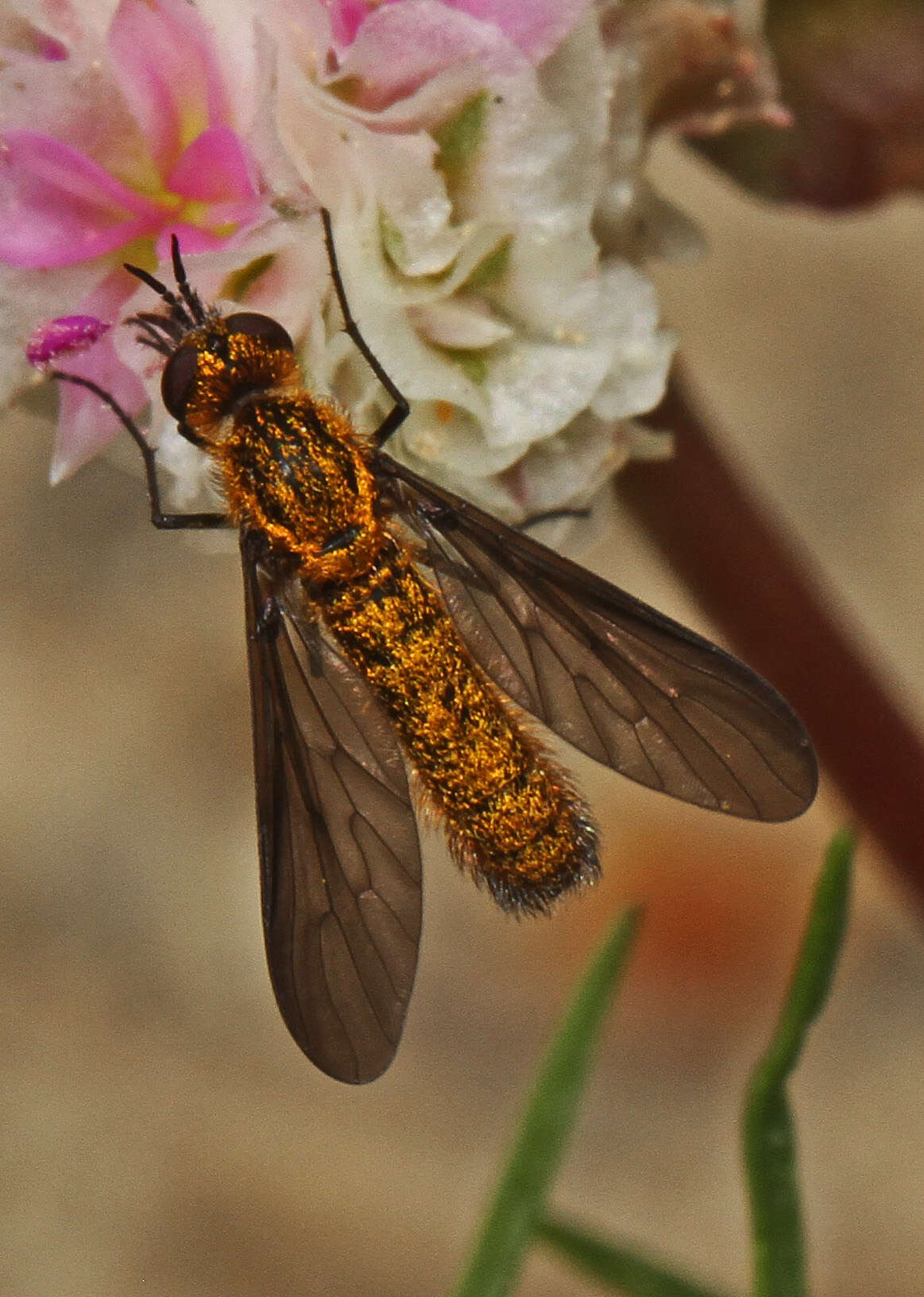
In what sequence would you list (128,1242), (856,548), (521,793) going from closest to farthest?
(521,793)
(128,1242)
(856,548)

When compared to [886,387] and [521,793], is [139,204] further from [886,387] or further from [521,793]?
[886,387]

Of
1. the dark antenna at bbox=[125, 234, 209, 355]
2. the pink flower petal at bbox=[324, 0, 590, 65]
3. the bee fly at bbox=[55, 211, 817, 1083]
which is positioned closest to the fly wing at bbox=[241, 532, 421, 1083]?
the bee fly at bbox=[55, 211, 817, 1083]

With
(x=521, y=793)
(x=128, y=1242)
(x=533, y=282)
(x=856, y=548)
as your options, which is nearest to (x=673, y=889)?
(x=856, y=548)

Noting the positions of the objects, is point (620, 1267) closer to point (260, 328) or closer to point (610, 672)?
point (610, 672)

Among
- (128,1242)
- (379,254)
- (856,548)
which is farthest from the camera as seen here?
(856,548)

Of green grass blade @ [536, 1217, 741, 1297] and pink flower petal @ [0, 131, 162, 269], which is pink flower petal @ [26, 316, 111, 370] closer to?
pink flower petal @ [0, 131, 162, 269]

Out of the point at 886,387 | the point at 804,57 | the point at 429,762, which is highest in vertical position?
the point at 886,387

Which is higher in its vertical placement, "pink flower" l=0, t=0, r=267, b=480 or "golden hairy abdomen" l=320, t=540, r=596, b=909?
"pink flower" l=0, t=0, r=267, b=480
